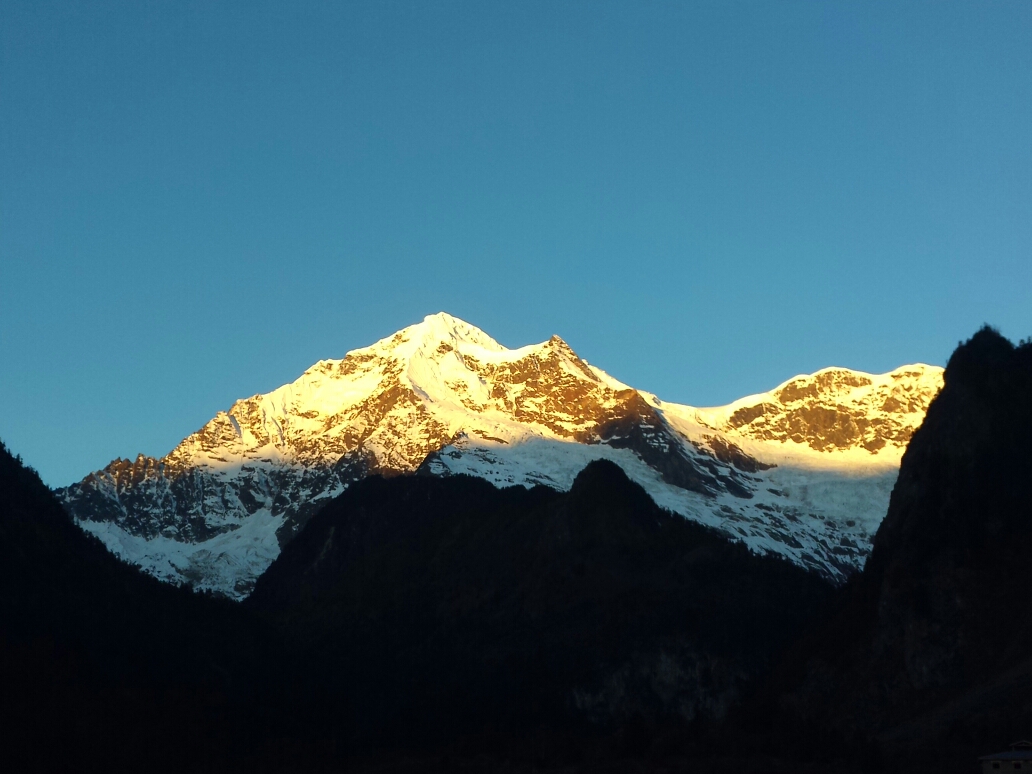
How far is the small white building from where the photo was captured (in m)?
182

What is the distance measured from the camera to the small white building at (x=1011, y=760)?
182 metres

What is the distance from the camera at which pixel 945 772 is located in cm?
19900

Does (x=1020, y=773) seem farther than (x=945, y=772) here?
No

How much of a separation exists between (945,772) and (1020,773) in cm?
1683

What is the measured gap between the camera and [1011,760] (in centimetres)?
18312

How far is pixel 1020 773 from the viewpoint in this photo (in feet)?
600
